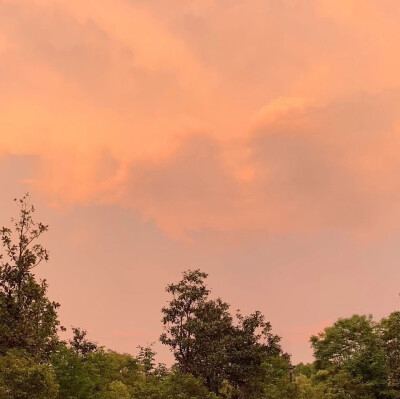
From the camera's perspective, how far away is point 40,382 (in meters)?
35.6

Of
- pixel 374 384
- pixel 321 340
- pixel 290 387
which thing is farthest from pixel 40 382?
pixel 321 340

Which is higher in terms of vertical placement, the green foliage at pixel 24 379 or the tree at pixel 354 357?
the tree at pixel 354 357

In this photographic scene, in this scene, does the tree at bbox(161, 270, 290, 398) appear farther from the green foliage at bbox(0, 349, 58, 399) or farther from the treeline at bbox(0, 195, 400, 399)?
the green foliage at bbox(0, 349, 58, 399)

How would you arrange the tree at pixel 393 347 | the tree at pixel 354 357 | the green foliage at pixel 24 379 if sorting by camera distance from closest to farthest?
the green foliage at pixel 24 379 < the tree at pixel 393 347 < the tree at pixel 354 357

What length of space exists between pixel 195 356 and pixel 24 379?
31.2m

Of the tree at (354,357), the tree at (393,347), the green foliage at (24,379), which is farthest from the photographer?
the tree at (354,357)

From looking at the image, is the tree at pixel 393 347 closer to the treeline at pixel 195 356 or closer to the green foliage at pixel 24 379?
the treeline at pixel 195 356

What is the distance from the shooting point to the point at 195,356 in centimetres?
6359

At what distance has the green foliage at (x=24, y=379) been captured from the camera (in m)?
35.1

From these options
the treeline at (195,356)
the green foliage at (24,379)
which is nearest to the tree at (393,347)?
the treeline at (195,356)

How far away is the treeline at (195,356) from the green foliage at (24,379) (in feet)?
0.22

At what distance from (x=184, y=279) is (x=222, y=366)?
1122cm

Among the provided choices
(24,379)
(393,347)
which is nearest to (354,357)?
(393,347)

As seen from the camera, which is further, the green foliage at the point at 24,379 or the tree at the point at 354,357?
the tree at the point at 354,357
